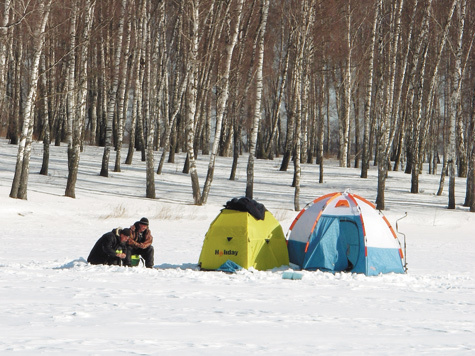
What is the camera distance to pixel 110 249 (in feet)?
36.0

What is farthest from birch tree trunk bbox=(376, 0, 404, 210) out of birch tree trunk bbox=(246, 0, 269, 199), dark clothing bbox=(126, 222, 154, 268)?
dark clothing bbox=(126, 222, 154, 268)

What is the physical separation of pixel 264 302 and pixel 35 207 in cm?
1324

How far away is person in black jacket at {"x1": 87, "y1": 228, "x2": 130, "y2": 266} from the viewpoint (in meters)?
10.9

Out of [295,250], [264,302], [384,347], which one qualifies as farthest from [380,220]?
[384,347]

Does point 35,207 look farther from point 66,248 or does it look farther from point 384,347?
point 384,347

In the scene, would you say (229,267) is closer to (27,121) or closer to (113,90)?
(27,121)

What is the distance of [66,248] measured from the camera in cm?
1404

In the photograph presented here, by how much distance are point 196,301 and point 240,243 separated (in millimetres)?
3203

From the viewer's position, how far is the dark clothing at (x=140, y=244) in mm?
11305

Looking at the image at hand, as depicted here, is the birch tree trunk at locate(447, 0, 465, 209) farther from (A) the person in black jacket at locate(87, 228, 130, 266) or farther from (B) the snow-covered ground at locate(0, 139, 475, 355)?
(A) the person in black jacket at locate(87, 228, 130, 266)

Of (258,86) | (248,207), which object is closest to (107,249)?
(248,207)

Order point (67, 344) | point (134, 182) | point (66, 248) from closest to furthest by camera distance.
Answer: point (67, 344) < point (66, 248) < point (134, 182)

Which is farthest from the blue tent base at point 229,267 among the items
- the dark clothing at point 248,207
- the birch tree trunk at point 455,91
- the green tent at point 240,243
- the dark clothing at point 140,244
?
the birch tree trunk at point 455,91

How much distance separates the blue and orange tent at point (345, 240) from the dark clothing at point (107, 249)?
138 inches
